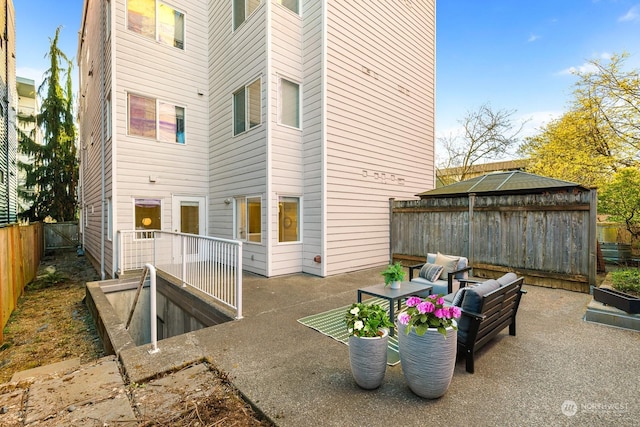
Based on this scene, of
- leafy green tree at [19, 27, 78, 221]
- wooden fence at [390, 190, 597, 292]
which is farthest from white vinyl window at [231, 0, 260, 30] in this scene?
leafy green tree at [19, 27, 78, 221]

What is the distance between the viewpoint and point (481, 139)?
14664 millimetres

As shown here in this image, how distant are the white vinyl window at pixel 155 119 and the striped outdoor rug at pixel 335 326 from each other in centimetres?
634

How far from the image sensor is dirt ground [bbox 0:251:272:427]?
206 centimetres

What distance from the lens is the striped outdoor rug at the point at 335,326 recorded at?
9.80 feet

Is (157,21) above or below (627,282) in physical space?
above

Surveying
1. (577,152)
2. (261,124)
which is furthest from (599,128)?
(261,124)

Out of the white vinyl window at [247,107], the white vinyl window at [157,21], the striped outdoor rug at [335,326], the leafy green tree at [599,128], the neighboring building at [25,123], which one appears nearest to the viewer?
the striped outdoor rug at [335,326]

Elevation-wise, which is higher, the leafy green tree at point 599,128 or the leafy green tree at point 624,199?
the leafy green tree at point 599,128

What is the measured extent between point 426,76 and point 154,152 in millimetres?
8440

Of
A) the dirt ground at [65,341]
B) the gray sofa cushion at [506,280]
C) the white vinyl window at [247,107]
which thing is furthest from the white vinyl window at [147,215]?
the gray sofa cushion at [506,280]

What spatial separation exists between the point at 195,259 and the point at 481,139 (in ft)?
49.0

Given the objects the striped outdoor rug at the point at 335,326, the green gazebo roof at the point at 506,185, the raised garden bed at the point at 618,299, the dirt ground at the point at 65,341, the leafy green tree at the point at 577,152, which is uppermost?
the leafy green tree at the point at 577,152

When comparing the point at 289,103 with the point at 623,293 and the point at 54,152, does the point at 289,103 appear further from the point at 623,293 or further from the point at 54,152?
the point at 54,152

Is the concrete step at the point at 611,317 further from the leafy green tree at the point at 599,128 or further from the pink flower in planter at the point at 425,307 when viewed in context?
the leafy green tree at the point at 599,128
